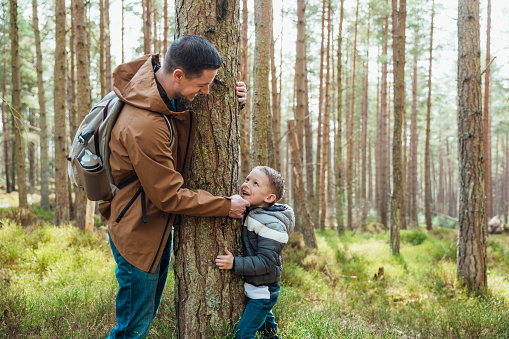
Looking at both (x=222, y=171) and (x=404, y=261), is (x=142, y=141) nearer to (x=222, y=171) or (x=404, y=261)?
(x=222, y=171)

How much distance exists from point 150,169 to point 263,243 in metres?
1.08

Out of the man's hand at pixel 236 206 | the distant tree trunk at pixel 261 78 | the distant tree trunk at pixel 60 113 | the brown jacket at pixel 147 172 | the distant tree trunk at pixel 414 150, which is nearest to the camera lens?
the brown jacket at pixel 147 172

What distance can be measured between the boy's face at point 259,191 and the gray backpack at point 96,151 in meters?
1.09

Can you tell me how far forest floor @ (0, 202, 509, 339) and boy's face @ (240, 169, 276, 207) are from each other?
3.95 ft

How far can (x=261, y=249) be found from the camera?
9.11 ft

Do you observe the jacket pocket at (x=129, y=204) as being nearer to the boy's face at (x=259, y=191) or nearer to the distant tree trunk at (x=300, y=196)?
the boy's face at (x=259, y=191)

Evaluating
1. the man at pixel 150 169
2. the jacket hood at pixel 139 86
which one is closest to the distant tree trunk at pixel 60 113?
the jacket hood at pixel 139 86

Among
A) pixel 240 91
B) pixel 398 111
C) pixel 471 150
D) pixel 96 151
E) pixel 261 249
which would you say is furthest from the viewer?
pixel 398 111

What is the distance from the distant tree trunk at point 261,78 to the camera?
581 cm

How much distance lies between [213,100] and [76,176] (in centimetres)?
118

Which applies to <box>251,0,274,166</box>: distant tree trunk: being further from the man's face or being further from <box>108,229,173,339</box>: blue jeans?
<box>108,229,173,339</box>: blue jeans

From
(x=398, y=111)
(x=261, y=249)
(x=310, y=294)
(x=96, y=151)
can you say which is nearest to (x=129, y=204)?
(x=96, y=151)

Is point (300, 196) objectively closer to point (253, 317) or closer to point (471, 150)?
point (471, 150)

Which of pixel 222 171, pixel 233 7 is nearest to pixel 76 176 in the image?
pixel 222 171
